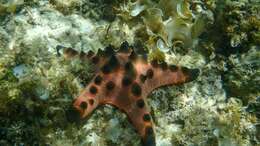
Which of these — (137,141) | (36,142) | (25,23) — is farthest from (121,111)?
(25,23)

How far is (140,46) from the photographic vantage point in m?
5.16

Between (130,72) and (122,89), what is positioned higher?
(130,72)

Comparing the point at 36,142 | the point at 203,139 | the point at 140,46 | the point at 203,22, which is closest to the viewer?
the point at 36,142

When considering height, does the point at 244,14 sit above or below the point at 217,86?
above

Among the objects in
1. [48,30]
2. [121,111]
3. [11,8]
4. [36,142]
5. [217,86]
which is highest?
[11,8]

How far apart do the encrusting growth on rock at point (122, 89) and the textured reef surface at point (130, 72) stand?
12 millimetres

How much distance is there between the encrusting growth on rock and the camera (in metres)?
4.11

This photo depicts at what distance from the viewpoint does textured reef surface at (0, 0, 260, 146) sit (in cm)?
407

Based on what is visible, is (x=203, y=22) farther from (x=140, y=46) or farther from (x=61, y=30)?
(x=61, y=30)

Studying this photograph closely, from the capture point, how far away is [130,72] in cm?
428

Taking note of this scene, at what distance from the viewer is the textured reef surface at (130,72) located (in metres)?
4.07

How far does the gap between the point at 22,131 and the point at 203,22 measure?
A: 3130 mm

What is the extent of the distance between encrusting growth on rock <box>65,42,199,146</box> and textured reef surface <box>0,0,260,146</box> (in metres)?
0.01

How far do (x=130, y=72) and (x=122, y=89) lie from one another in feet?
0.76
